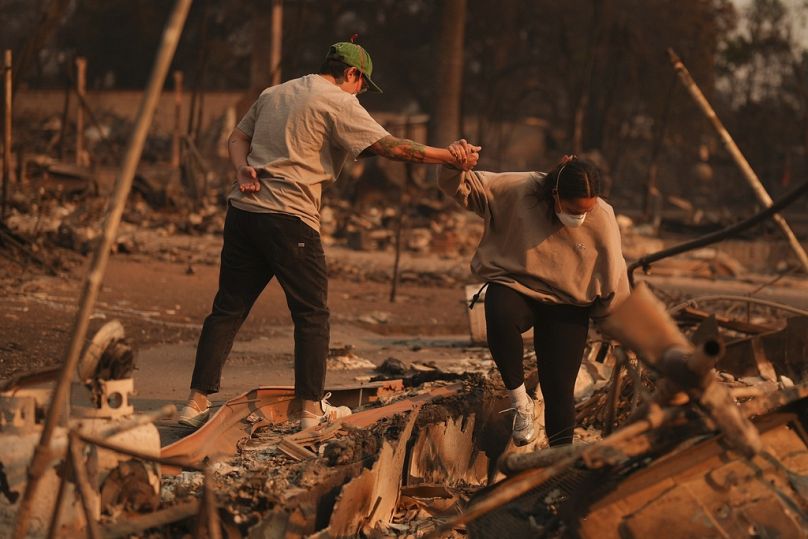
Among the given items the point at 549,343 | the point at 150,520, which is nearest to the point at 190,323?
the point at 549,343

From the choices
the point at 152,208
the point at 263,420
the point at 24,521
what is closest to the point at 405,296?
the point at 152,208

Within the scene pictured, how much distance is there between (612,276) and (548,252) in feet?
0.96

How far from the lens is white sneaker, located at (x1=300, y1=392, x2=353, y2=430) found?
5270 millimetres

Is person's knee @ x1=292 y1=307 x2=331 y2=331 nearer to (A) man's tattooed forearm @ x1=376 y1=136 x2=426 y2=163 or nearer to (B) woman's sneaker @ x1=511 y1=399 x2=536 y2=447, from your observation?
(A) man's tattooed forearm @ x1=376 y1=136 x2=426 y2=163

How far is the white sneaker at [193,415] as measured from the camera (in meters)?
5.25

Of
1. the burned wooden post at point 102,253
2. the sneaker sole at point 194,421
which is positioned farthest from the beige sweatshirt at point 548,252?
the burned wooden post at point 102,253

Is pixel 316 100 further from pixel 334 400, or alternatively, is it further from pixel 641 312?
pixel 641 312

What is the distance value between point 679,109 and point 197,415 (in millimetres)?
34166

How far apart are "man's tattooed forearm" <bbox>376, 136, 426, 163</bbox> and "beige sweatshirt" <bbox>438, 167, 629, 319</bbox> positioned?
13cm

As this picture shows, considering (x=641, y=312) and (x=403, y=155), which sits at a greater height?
(x=403, y=155)

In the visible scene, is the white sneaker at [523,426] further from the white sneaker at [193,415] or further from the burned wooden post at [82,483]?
the burned wooden post at [82,483]

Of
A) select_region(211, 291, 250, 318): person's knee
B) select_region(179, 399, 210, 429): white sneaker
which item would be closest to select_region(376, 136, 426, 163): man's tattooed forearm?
select_region(211, 291, 250, 318): person's knee

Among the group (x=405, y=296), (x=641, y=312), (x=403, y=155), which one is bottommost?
(x=405, y=296)

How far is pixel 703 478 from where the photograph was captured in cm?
349
